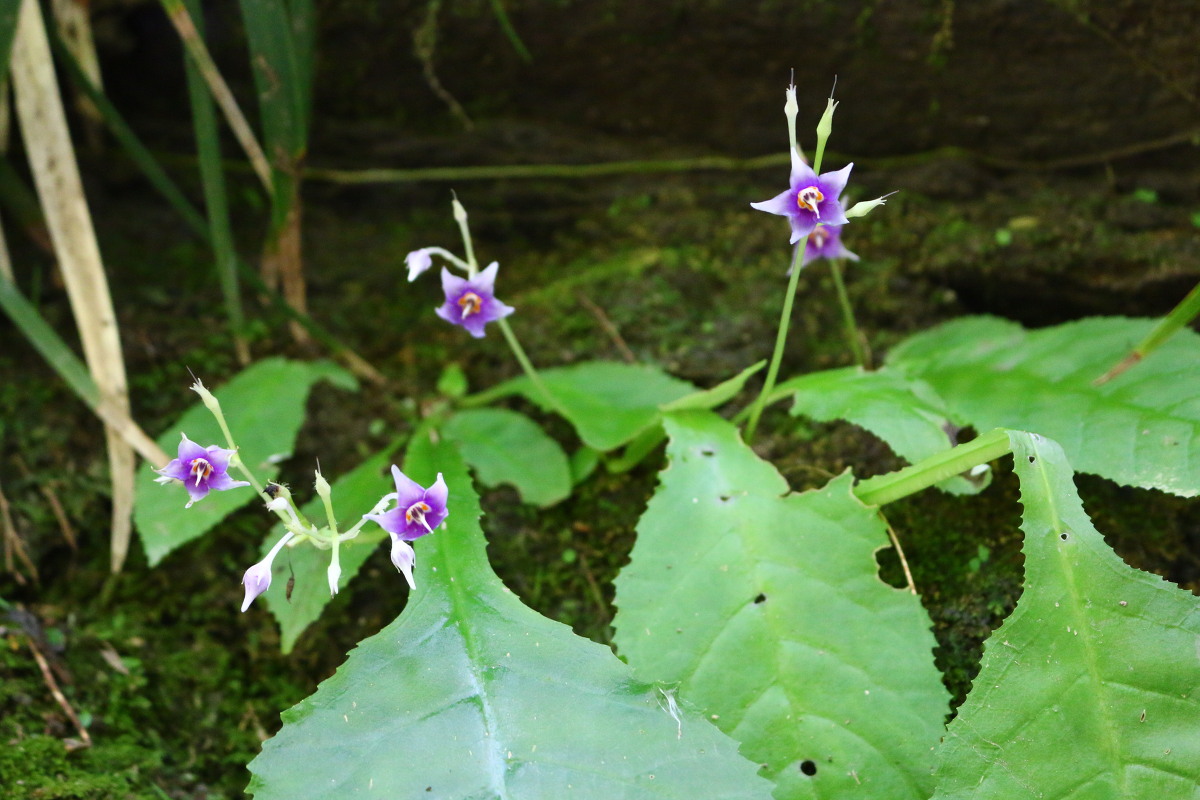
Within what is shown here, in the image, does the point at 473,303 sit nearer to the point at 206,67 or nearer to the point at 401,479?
the point at 401,479

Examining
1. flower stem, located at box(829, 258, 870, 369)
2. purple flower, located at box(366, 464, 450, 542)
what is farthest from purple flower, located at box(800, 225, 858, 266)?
purple flower, located at box(366, 464, 450, 542)

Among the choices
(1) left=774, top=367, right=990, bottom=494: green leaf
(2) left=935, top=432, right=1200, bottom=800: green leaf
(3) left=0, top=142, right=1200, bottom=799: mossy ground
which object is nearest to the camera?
(2) left=935, top=432, right=1200, bottom=800: green leaf

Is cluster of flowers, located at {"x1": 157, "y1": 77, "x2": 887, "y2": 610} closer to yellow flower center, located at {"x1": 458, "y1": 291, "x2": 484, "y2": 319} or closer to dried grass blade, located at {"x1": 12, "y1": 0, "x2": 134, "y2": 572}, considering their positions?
yellow flower center, located at {"x1": 458, "y1": 291, "x2": 484, "y2": 319}

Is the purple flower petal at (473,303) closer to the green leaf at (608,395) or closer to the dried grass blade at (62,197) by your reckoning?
the green leaf at (608,395)

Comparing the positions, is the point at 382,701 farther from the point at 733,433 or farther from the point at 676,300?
the point at 676,300

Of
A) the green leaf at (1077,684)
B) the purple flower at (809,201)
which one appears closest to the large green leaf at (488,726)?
the green leaf at (1077,684)

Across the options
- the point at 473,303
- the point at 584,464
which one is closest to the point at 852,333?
the point at 584,464
